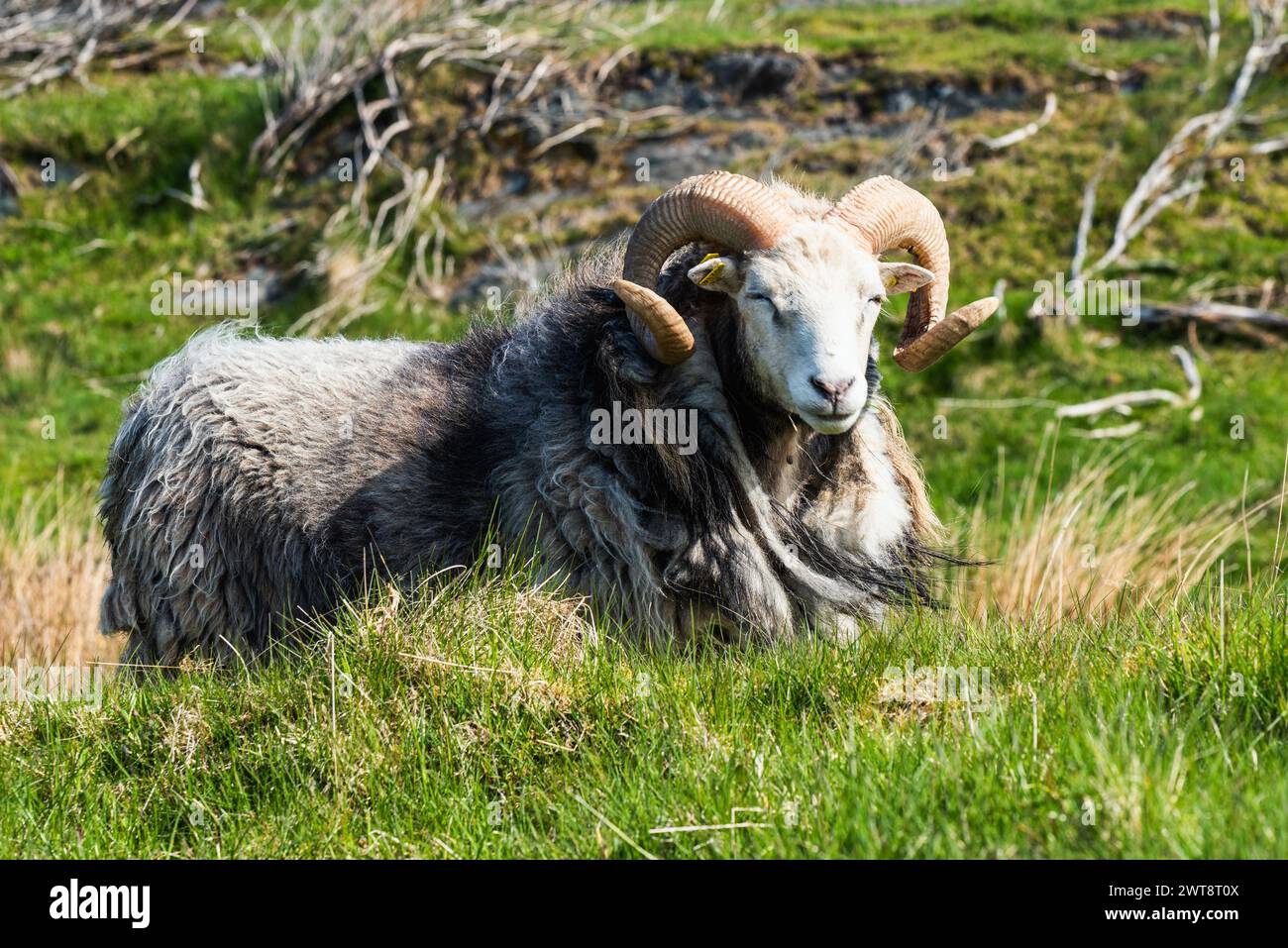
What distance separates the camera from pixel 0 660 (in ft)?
32.6

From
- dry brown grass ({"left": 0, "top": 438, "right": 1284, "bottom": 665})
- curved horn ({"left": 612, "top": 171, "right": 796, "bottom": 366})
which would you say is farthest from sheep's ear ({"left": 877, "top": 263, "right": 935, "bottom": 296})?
dry brown grass ({"left": 0, "top": 438, "right": 1284, "bottom": 665})

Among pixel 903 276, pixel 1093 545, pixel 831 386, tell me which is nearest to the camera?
pixel 831 386

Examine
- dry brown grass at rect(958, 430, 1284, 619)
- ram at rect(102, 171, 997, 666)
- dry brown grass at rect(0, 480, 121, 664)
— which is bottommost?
dry brown grass at rect(0, 480, 121, 664)

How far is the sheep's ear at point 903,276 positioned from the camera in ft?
23.9

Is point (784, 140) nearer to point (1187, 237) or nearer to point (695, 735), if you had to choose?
point (1187, 237)

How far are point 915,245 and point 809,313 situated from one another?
1.37 m

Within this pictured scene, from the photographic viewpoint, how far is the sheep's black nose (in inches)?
243

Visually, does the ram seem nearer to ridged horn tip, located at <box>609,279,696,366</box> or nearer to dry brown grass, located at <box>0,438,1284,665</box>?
ridged horn tip, located at <box>609,279,696,366</box>

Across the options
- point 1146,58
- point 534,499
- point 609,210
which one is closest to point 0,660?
point 534,499

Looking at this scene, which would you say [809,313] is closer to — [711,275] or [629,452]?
[711,275]

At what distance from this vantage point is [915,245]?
7562mm

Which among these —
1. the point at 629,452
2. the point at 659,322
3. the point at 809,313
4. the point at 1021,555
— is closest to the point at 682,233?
the point at 659,322

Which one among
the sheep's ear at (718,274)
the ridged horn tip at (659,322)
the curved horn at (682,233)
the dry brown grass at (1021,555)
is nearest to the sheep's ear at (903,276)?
the curved horn at (682,233)

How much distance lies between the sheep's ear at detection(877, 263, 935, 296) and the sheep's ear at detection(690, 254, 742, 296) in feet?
2.67
